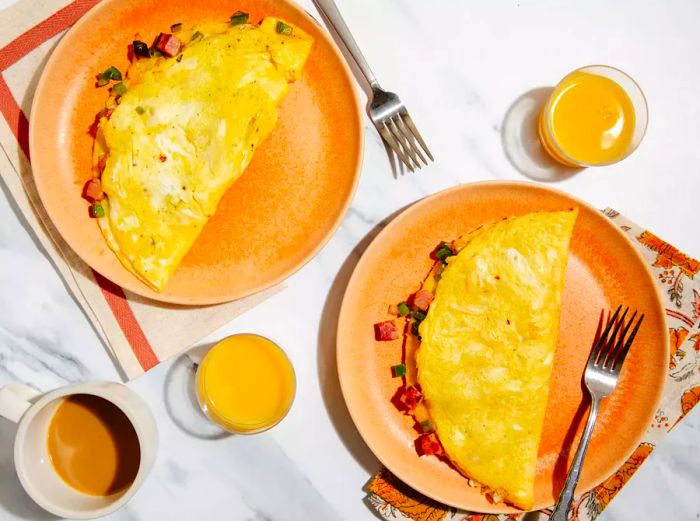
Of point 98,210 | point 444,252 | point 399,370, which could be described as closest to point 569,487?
point 399,370

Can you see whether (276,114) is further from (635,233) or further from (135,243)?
(635,233)

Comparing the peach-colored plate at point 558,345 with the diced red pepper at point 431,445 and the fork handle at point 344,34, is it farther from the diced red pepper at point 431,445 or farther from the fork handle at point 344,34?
the fork handle at point 344,34

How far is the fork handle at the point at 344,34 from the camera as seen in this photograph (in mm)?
2846

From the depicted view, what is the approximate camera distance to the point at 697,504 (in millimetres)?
3086

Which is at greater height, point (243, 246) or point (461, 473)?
point (243, 246)

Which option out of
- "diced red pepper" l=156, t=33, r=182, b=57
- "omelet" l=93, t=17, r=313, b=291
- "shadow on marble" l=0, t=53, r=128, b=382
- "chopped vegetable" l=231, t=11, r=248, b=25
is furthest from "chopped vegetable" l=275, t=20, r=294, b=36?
"shadow on marble" l=0, t=53, r=128, b=382

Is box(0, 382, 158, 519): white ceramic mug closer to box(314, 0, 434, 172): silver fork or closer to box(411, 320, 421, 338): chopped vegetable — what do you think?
box(411, 320, 421, 338): chopped vegetable

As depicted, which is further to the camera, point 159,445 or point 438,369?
point 159,445

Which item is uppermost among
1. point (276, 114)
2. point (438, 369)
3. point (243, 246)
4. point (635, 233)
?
point (276, 114)

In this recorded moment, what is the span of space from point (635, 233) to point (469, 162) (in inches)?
31.2

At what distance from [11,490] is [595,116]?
3.06 m

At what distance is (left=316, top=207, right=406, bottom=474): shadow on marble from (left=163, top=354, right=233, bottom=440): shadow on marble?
48cm

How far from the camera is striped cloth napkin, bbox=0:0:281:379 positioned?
9.05 feet

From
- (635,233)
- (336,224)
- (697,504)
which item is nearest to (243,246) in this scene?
(336,224)
